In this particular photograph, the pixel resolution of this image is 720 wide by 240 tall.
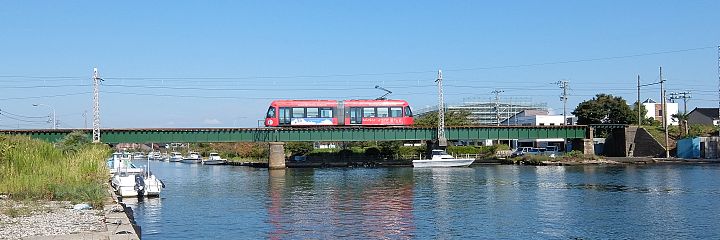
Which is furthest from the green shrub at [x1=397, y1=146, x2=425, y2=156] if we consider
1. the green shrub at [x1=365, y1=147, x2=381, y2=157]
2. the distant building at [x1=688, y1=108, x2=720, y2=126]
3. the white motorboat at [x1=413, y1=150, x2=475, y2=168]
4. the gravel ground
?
the gravel ground

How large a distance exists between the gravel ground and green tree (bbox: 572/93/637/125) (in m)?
108

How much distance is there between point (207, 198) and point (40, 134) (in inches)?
2034

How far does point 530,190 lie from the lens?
2120 inches

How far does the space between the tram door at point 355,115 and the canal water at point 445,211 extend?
32.9m

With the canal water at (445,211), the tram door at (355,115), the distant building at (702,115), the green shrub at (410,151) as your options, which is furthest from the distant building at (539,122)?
the canal water at (445,211)

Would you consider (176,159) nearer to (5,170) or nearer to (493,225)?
(5,170)

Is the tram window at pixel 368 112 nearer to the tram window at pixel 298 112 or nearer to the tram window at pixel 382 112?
the tram window at pixel 382 112

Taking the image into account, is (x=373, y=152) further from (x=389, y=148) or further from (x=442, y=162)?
(x=442, y=162)

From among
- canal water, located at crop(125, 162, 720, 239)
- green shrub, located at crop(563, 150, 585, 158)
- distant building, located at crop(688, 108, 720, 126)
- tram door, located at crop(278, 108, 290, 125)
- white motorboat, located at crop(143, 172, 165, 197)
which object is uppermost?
distant building, located at crop(688, 108, 720, 126)

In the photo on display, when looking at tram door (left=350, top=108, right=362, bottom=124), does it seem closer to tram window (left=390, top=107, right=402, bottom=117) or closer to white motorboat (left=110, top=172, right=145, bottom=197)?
tram window (left=390, top=107, right=402, bottom=117)

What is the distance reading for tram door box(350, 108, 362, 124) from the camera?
95625 mm

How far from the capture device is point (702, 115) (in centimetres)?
15962

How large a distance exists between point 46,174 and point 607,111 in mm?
106107

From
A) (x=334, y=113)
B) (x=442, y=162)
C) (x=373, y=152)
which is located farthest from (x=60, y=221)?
(x=373, y=152)
